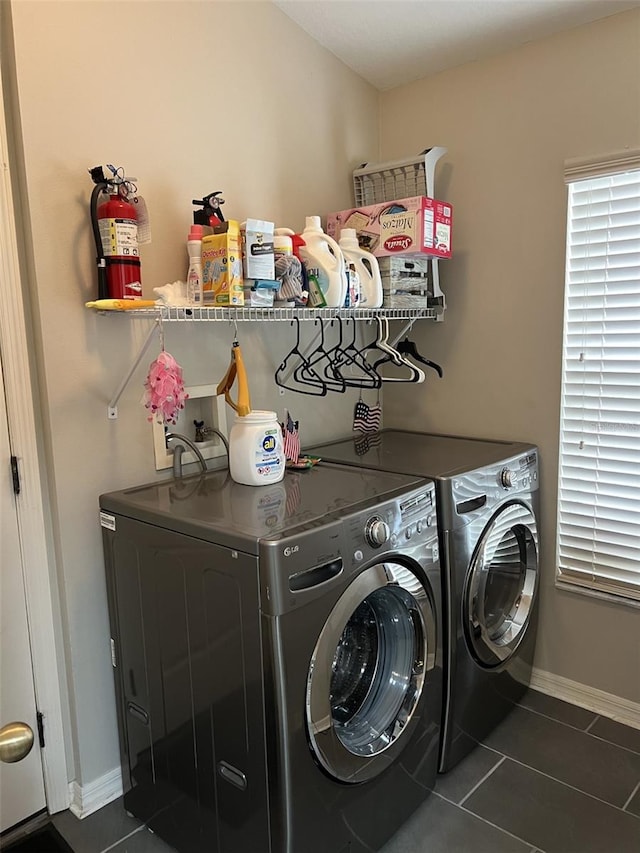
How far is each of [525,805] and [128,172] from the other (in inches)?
86.1

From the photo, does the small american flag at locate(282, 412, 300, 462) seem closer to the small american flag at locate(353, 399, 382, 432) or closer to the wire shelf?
the wire shelf

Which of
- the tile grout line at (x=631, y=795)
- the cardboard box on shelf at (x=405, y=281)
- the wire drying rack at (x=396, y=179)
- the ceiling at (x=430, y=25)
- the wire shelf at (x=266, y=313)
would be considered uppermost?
the ceiling at (x=430, y=25)

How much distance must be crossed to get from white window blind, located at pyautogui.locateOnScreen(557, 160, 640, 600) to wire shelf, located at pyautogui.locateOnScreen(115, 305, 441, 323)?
0.58 metres

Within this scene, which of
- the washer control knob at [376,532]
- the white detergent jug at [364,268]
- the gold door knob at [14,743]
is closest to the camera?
the gold door knob at [14,743]

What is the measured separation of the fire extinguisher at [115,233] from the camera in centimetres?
160

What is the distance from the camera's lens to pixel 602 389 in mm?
2176

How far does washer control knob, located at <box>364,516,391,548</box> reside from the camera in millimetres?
1502

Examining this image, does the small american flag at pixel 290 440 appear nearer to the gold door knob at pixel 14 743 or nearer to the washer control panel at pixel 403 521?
the washer control panel at pixel 403 521

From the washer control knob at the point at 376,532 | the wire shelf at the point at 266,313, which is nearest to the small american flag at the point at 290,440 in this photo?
the wire shelf at the point at 266,313

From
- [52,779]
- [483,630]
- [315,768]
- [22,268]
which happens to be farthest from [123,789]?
[22,268]

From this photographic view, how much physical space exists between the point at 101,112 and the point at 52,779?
189cm

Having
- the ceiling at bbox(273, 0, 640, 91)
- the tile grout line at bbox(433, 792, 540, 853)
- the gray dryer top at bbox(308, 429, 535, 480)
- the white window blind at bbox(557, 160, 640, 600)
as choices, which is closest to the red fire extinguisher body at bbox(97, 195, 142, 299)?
the gray dryer top at bbox(308, 429, 535, 480)

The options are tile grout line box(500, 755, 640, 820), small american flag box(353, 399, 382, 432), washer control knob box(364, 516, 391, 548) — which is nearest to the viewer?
washer control knob box(364, 516, 391, 548)

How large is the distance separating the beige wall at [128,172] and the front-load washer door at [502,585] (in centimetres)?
91
